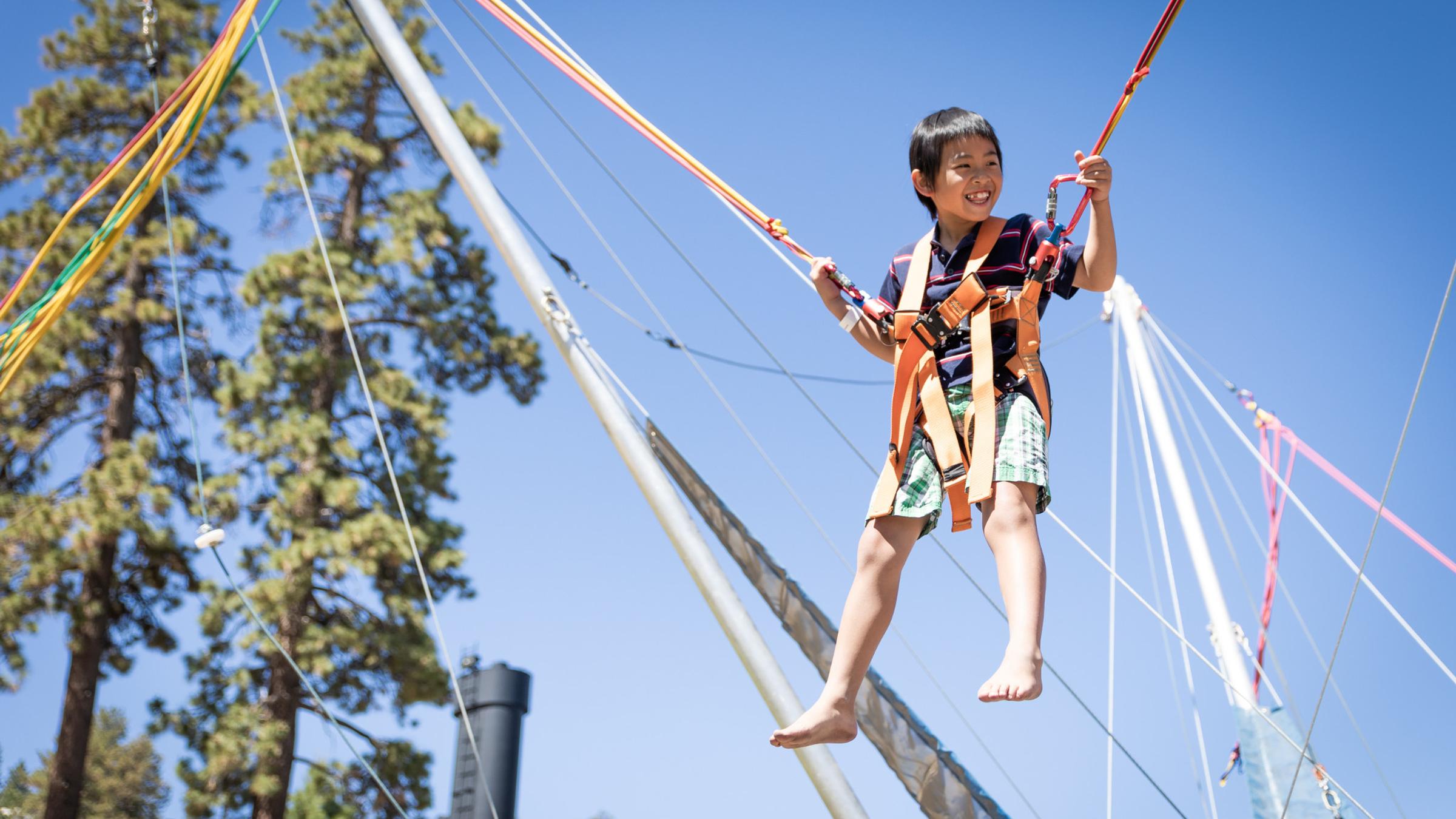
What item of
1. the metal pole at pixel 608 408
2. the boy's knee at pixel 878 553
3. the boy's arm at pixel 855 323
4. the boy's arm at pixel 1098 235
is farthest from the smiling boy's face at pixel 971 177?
the metal pole at pixel 608 408

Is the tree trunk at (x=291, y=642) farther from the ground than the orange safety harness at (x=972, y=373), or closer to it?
farther from the ground

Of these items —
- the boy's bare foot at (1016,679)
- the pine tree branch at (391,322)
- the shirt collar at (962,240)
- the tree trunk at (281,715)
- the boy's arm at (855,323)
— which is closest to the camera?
the boy's bare foot at (1016,679)

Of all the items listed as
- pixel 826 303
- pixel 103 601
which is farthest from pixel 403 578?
pixel 826 303

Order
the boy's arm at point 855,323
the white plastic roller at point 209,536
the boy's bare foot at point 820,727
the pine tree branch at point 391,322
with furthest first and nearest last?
the pine tree branch at point 391,322 < the white plastic roller at point 209,536 < the boy's arm at point 855,323 < the boy's bare foot at point 820,727

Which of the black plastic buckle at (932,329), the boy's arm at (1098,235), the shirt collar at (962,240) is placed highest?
the shirt collar at (962,240)

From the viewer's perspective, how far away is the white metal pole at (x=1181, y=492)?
6.64m

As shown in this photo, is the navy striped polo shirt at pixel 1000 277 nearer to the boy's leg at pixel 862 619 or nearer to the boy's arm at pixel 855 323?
the boy's arm at pixel 855 323

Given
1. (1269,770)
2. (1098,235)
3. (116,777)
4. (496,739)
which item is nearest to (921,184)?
(1098,235)

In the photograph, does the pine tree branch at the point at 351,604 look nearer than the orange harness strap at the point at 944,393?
No

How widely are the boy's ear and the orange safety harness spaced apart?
0.14 metres

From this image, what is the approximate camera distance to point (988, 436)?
2252 millimetres

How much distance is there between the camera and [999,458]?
2.27 meters

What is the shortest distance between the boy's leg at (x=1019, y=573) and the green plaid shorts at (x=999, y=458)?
30mm

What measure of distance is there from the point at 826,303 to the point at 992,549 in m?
0.68
